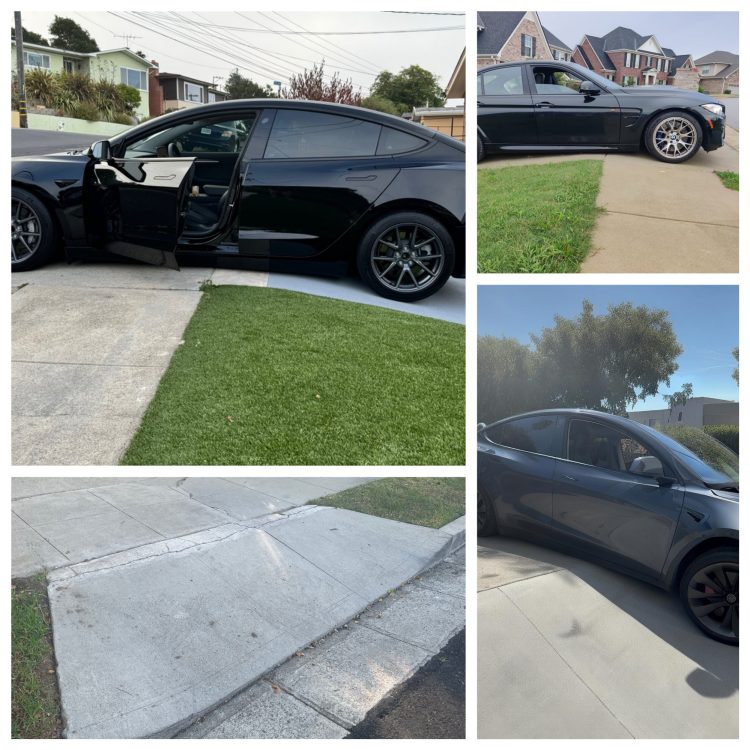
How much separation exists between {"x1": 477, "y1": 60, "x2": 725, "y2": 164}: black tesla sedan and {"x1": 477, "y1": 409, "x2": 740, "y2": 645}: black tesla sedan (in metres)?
1.43

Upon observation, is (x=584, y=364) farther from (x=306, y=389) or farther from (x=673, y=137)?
(x=673, y=137)

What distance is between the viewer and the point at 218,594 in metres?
3.36

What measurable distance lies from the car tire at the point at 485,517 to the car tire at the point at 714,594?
31.2 inches

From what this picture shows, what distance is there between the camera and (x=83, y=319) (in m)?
3.68

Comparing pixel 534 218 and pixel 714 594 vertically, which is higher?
pixel 534 218

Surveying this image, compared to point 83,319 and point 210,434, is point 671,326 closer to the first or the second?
point 210,434

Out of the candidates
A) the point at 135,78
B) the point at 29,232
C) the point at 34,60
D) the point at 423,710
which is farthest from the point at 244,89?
the point at 423,710

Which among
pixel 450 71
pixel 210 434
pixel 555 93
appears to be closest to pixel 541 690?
pixel 210 434

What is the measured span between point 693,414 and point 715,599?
0.77 meters

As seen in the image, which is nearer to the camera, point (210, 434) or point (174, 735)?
point (174, 735)

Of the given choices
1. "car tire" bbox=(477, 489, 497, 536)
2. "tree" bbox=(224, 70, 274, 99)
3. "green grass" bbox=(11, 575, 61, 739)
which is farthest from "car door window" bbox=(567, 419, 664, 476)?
"tree" bbox=(224, 70, 274, 99)

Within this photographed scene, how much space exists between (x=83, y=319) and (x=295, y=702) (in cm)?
229

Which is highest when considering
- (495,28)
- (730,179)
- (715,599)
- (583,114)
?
(495,28)

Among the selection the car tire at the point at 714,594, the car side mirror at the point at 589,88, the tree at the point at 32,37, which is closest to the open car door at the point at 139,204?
the tree at the point at 32,37
